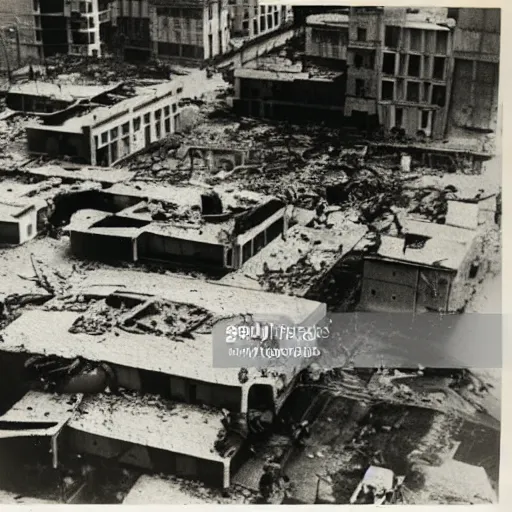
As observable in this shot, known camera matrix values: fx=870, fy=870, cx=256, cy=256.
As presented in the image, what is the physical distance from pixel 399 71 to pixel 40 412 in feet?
12.2

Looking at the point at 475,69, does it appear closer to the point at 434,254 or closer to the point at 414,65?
the point at 414,65

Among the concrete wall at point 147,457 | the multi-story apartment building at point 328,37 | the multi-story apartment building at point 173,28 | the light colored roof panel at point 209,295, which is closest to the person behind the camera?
the concrete wall at point 147,457

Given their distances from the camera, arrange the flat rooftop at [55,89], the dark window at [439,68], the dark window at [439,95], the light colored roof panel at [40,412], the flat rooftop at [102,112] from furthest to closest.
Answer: the flat rooftop at [55,89] → the flat rooftop at [102,112] → the dark window at [439,95] → the dark window at [439,68] → the light colored roof panel at [40,412]

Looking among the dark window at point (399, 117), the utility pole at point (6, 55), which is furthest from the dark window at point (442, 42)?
the utility pole at point (6, 55)

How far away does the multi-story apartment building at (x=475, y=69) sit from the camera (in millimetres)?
6203

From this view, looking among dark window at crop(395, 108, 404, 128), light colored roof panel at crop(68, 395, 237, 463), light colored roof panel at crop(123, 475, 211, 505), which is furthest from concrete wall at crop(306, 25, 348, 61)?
light colored roof panel at crop(123, 475, 211, 505)

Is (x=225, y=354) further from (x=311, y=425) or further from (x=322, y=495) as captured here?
(x=322, y=495)

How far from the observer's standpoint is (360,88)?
6938mm

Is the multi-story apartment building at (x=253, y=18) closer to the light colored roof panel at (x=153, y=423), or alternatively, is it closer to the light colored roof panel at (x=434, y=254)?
the light colored roof panel at (x=434, y=254)

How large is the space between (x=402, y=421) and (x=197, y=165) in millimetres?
2585

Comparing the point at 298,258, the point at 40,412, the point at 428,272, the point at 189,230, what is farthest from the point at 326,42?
the point at 40,412

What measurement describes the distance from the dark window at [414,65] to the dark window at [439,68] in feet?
0.40

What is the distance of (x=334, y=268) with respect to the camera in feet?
21.6

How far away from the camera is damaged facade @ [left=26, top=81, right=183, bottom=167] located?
23.1ft
